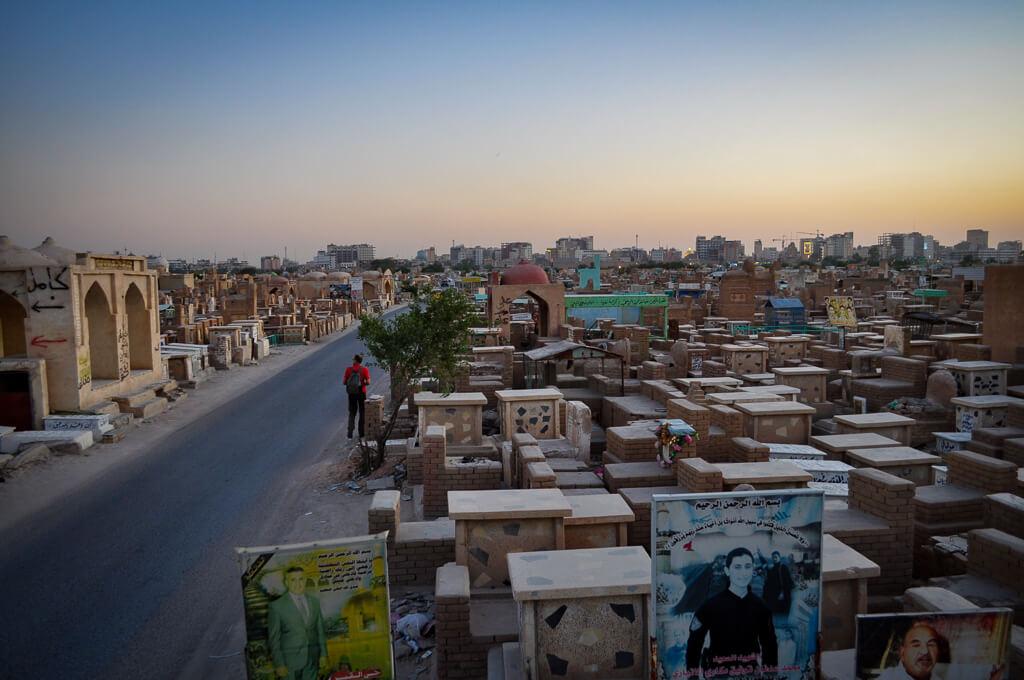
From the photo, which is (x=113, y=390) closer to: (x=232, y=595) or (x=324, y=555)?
(x=232, y=595)

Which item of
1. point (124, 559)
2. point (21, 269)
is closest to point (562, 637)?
point (124, 559)

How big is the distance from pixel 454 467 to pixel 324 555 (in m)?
4.42

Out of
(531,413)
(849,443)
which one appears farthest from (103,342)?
(849,443)

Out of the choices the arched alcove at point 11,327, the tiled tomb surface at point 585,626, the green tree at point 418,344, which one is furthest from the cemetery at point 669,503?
the arched alcove at point 11,327

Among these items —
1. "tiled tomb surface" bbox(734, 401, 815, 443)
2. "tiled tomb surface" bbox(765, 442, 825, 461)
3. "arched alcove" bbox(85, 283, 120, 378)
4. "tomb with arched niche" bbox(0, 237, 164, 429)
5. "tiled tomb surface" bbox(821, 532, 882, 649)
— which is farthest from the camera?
"arched alcove" bbox(85, 283, 120, 378)

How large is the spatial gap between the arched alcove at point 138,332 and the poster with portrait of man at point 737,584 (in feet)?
68.0

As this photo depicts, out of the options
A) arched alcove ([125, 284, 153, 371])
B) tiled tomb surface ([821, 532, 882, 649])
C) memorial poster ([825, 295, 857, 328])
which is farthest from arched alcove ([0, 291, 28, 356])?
memorial poster ([825, 295, 857, 328])

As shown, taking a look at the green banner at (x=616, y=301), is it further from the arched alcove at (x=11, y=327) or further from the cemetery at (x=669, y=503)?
the arched alcove at (x=11, y=327)

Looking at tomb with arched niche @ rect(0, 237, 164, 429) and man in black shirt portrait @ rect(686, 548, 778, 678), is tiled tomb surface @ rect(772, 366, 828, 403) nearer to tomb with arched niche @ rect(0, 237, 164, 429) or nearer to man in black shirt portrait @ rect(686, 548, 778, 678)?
man in black shirt portrait @ rect(686, 548, 778, 678)

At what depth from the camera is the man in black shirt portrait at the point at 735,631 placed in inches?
185

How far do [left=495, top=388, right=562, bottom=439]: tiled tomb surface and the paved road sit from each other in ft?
9.71

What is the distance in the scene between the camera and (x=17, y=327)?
67.2 ft

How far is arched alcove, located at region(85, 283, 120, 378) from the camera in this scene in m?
19.7

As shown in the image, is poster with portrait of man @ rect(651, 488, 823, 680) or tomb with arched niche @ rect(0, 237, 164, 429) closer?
poster with portrait of man @ rect(651, 488, 823, 680)
